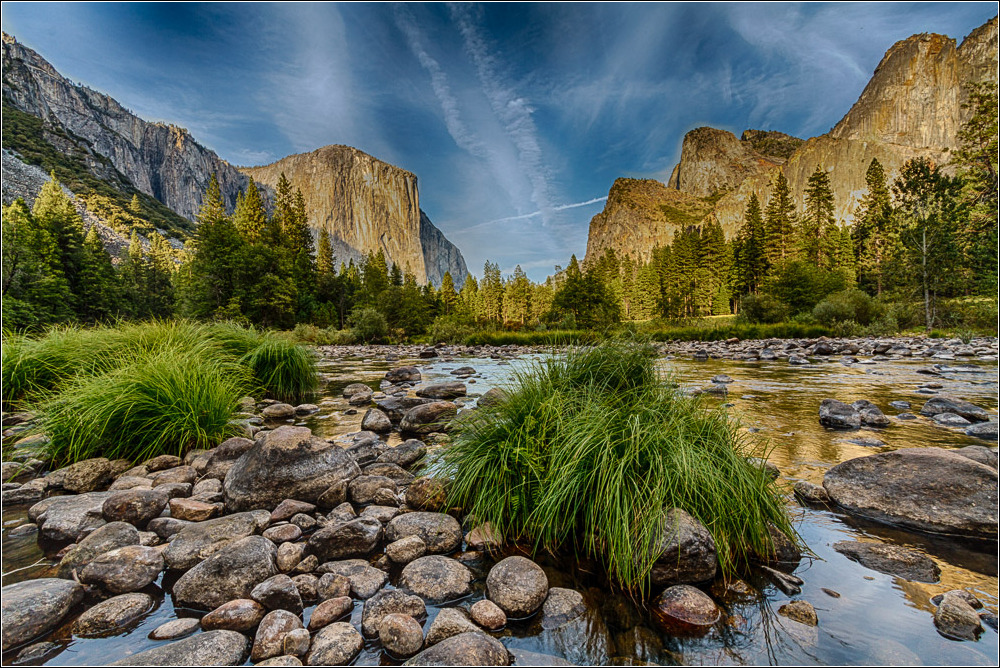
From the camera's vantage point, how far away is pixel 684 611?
1905mm

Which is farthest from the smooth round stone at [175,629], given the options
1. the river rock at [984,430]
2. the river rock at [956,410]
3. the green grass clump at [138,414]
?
the river rock at [956,410]

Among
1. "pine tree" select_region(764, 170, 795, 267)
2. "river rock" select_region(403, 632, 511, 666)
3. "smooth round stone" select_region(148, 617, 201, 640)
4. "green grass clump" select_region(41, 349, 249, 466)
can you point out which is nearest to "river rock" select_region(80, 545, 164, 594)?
"smooth round stone" select_region(148, 617, 201, 640)

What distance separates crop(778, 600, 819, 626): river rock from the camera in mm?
1879

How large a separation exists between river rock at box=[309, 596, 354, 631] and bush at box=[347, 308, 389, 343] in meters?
35.6

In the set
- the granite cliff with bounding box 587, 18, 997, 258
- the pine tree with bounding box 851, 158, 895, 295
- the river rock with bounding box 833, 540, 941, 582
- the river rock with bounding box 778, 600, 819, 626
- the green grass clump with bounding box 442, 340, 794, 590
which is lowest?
the river rock with bounding box 833, 540, 941, 582

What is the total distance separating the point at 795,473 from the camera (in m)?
3.80

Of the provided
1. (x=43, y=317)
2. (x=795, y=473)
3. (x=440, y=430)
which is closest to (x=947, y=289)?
(x=795, y=473)

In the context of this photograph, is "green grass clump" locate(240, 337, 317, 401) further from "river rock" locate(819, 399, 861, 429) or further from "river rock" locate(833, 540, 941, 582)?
"river rock" locate(819, 399, 861, 429)

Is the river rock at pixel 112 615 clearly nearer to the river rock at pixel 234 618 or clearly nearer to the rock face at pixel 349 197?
the river rock at pixel 234 618

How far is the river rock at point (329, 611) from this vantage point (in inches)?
74.3

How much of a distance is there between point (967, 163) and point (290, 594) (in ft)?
107

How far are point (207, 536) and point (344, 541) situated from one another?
889mm

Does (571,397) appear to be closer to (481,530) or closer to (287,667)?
(481,530)

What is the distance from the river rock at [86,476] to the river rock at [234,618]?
9.24ft
